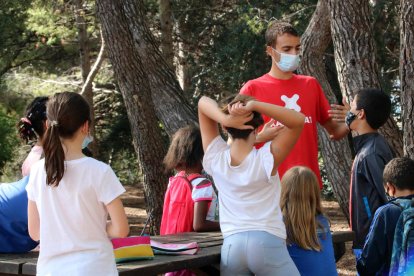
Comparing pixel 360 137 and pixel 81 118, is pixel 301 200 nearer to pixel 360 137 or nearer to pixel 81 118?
pixel 360 137

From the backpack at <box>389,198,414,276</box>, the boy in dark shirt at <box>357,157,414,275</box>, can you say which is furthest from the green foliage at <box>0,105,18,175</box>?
the backpack at <box>389,198,414,276</box>

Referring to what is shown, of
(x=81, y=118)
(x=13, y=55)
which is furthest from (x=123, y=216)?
(x=13, y=55)

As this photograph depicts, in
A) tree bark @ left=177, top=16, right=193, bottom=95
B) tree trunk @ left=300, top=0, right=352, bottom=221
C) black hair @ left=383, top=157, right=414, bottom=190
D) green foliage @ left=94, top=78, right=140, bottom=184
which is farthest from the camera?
green foliage @ left=94, top=78, right=140, bottom=184

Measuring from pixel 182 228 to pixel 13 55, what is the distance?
1779cm

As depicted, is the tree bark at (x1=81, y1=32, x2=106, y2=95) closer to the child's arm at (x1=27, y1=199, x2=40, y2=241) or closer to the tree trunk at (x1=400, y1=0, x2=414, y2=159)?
the tree trunk at (x1=400, y1=0, x2=414, y2=159)

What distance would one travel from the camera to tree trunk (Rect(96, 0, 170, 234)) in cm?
940

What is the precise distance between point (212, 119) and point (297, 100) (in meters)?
1.12

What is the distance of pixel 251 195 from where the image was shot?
4.18m

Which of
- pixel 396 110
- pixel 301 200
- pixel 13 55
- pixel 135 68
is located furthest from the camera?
pixel 13 55

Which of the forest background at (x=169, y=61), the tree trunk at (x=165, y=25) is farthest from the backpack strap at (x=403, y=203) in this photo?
the tree trunk at (x=165, y=25)

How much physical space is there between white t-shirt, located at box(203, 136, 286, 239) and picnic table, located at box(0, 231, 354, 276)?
0.35m

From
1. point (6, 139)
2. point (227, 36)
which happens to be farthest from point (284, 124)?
point (6, 139)

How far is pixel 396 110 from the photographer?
15992 mm

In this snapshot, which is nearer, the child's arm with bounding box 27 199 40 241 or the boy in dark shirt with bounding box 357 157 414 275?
the child's arm with bounding box 27 199 40 241
